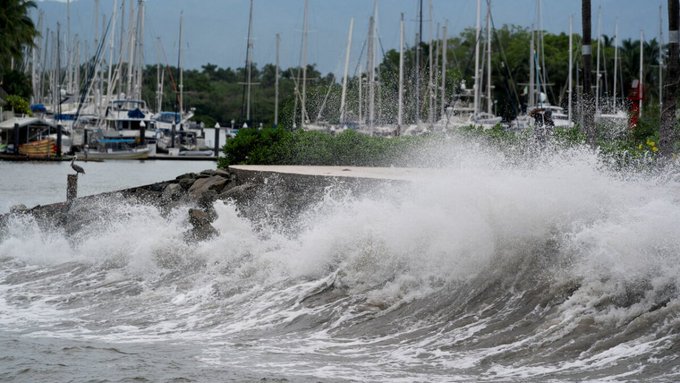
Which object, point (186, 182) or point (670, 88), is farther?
point (186, 182)

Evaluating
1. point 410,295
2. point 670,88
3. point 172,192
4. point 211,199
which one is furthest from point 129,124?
point 410,295

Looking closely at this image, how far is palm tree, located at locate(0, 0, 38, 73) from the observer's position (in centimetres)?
5697

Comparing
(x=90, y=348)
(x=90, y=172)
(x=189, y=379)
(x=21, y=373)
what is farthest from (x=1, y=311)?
(x=90, y=172)

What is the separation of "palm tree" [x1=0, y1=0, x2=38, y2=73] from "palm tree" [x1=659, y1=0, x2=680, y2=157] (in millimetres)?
46371

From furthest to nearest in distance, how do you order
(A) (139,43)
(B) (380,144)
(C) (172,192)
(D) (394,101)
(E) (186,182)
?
1. (A) (139,43)
2. (D) (394,101)
3. (B) (380,144)
4. (E) (186,182)
5. (C) (172,192)

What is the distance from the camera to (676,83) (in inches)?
651

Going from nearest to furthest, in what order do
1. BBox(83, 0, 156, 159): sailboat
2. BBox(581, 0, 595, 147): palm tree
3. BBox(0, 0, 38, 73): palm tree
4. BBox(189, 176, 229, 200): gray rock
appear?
BBox(581, 0, 595, 147): palm tree < BBox(189, 176, 229, 200): gray rock < BBox(0, 0, 38, 73): palm tree < BBox(83, 0, 156, 159): sailboat

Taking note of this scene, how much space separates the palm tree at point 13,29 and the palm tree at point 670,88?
152ft

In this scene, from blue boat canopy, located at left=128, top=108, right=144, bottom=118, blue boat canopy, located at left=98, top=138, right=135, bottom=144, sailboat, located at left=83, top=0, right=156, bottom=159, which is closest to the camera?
sailboat, located at left=83, top=0, right=156, bottom=159

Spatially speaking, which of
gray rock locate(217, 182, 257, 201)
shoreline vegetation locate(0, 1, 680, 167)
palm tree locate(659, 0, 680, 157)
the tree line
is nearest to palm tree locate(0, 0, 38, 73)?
shoreline vegetation locate(0, 1, 680, 167)

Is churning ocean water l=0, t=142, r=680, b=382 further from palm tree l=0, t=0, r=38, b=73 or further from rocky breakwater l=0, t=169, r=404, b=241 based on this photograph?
palm tree l=0, t=0, r=38, b=73

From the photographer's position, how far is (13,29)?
57.7m

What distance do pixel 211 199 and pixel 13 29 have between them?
40.9 m

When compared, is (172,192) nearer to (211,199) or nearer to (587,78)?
(211,199)
